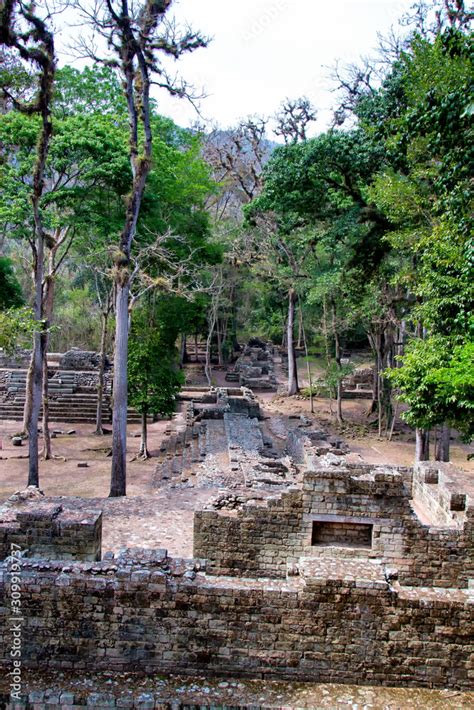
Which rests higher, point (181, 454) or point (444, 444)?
point (444, 444)

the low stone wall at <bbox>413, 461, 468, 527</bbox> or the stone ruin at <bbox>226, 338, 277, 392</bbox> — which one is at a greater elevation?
the stone ruin at <bbox>226, 338, 277, 392</bbox>

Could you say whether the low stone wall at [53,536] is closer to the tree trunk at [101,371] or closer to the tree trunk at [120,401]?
the tree trunk at [120,401]

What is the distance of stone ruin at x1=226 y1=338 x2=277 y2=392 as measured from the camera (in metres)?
34.9

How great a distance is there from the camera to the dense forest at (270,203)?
1214 cm

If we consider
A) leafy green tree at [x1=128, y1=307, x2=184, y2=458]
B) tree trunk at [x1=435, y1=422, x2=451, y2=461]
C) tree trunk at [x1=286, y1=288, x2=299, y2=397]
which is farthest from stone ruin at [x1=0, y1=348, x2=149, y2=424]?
tree trunk at [x1=435, y1=422, x2=451, y2=461]

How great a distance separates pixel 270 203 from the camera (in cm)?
2023

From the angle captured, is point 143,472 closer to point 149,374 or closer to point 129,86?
point 149,374

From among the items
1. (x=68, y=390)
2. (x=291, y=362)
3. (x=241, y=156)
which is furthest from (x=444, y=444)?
(x=241, y=156)

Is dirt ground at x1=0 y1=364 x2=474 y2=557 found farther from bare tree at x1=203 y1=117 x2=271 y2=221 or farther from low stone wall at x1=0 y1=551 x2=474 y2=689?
bare tree at x1=203 y1=117 x2=271 y2=221

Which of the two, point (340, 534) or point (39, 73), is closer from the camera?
point (340, 534)

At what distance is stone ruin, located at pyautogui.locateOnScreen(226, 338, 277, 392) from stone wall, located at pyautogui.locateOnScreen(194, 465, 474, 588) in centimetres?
2591

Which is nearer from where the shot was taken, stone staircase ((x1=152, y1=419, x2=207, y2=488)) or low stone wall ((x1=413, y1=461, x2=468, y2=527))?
low stone wall ((x1=413, y1=461, x2=468, y2=527))

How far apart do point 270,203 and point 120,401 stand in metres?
9.46

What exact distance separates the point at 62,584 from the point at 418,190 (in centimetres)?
1265
